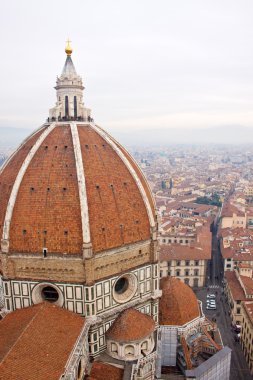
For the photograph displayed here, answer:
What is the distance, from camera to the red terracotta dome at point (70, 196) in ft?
67.6

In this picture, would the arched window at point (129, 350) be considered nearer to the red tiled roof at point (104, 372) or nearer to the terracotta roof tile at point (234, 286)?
the red tiled roof at point (104, 372)

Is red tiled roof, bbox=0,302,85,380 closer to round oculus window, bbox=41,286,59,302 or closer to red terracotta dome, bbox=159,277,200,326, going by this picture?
round oculus window, bbox=41,286,59,302

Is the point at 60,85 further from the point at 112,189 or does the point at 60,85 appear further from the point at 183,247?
the point at 183,247

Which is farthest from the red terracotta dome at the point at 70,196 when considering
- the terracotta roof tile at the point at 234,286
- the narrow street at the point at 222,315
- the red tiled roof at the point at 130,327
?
the terracotta roof tile at the point at 234,286

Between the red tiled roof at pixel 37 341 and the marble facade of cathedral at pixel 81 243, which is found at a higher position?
the marble facade of cathedral at pixel 81 243

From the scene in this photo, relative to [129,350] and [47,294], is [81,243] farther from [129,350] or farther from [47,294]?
[129,350]

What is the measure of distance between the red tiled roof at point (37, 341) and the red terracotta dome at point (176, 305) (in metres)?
7.89

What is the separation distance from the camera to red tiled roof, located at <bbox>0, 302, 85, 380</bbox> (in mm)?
15469

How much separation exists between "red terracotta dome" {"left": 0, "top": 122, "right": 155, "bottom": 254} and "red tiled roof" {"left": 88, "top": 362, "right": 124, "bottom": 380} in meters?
6.30

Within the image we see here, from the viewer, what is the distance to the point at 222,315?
41.2 metres

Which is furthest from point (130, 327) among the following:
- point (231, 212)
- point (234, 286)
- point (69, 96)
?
point (231, 212)

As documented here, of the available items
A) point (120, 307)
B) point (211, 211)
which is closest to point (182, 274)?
point (120, 307)

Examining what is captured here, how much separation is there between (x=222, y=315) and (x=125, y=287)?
72.9ft

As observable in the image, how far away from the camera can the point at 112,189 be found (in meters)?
22.3
